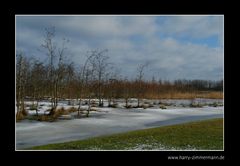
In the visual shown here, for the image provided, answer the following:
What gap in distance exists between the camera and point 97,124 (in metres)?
7.05

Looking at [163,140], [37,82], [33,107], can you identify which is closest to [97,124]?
[163,140]

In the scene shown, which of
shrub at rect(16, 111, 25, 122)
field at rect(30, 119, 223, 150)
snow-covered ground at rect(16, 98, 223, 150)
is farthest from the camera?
shrub at rect(16, 111, 25, 122)

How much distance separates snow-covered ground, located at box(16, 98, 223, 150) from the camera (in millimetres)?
6051

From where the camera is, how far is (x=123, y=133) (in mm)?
6559

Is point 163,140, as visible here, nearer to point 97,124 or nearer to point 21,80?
point 97,124

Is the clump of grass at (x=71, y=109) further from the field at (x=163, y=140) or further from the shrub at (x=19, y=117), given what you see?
the field at (x=163, y=140)

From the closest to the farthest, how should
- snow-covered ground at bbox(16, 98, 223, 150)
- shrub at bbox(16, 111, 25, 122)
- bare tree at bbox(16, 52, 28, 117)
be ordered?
snow-covered ground at bbox(16, 98, 223, 150), shrub at bbox(16, 111, 25, 122), bare tree at bbox(16, 52, 28, 117)

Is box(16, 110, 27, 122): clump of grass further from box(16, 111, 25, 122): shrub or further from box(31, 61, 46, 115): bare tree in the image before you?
box(31, 61, 46, 115): bare tree

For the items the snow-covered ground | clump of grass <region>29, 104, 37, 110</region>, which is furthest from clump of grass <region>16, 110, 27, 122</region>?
clump of grass <region>29, 104, 37, 110</region>

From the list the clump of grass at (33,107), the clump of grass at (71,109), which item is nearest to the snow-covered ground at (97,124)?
the clump of grass at (33,107)
